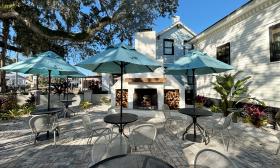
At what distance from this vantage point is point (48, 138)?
6.93 metres

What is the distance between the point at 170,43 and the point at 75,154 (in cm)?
1886

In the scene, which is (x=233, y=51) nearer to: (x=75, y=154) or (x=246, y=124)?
(x=246, y=124)

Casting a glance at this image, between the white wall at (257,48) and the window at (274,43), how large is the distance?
0.20 metres

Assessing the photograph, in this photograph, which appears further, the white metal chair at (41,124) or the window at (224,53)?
the window at (224,53)

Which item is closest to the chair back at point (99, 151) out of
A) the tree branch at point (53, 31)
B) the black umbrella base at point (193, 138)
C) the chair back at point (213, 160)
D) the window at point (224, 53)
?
the chair back at point (213, 160)

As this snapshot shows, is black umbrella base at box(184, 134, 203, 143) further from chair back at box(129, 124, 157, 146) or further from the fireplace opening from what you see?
the fireplace opening

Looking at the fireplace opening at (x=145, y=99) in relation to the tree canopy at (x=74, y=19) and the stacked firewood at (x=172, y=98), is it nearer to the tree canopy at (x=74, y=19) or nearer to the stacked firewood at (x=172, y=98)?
the stacked firewood at (x=172, y=98)

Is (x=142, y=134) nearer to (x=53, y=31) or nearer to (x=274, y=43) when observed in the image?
(x=274, y=43)

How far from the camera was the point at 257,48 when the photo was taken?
10547 millimetres

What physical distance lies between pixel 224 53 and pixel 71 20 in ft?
35.4

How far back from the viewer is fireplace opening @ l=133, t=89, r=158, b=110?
12.3 meters

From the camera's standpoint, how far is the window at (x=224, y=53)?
13.5 metres

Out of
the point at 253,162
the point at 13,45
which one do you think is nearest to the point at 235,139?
the point at 253,162

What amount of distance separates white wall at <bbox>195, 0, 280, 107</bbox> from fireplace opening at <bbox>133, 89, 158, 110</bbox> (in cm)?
542
